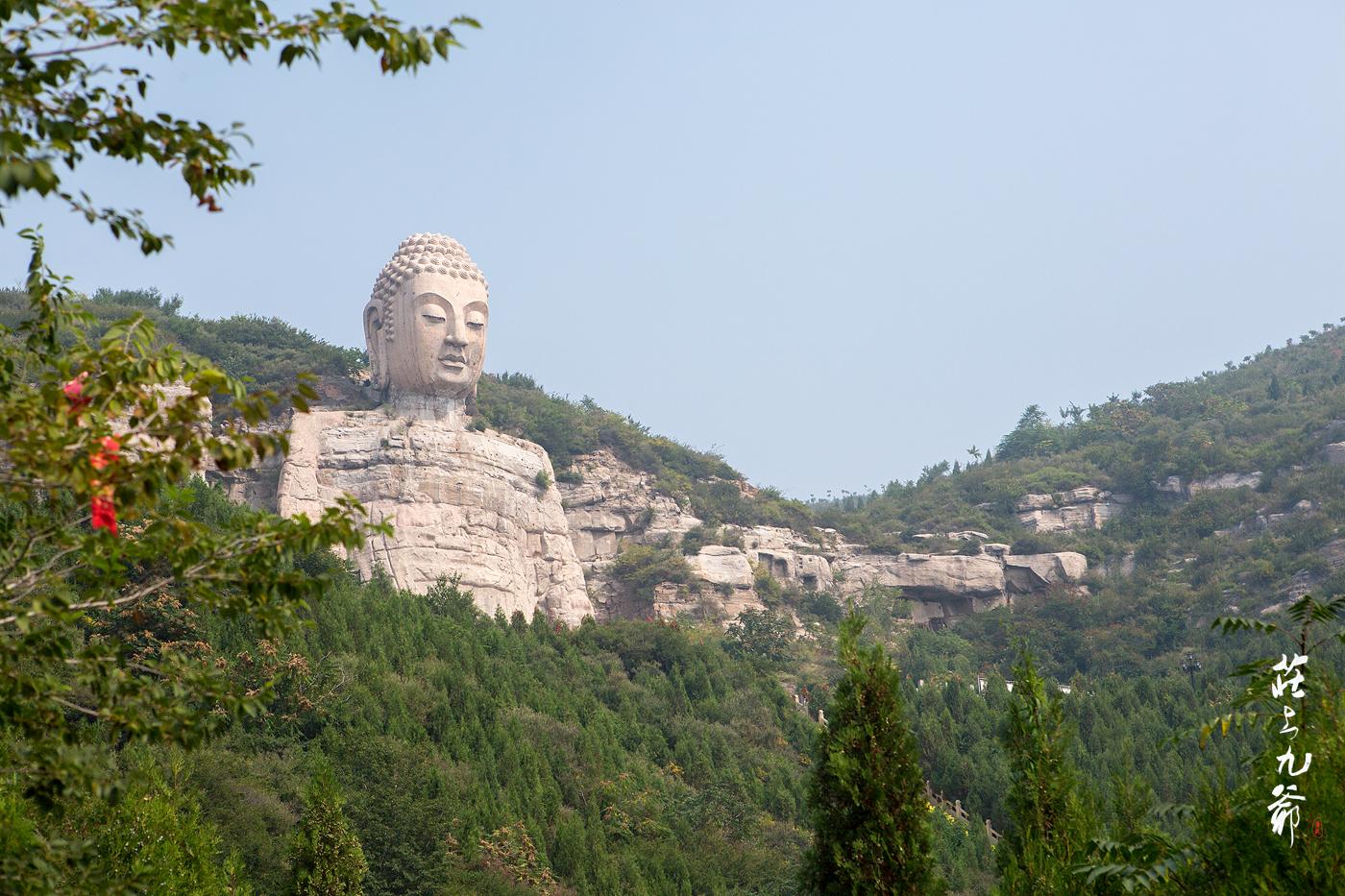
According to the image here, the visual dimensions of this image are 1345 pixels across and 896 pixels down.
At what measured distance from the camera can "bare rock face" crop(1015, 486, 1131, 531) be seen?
141ft

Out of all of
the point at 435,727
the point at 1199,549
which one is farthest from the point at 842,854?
the point at 1199,549

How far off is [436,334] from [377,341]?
4.88ft

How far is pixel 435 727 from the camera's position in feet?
65.4

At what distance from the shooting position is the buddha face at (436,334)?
90.7 feet

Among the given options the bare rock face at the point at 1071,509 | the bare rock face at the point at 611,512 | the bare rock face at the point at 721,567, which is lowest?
the bare rock face at the point at 721,567

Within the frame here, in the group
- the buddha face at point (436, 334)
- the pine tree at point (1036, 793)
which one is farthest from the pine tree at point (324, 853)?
the buddha face at point (436, 334)

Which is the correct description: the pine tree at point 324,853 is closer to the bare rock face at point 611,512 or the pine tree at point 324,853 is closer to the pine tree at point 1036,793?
the pine tree at point 1036,793

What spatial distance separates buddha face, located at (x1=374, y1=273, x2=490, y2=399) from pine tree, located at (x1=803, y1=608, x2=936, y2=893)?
19634mm

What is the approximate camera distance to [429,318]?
2772 centimetres

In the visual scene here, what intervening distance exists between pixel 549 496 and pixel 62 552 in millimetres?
26044

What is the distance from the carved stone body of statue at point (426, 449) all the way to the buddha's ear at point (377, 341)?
39 mm

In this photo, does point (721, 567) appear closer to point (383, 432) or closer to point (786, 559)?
point (786, 559)

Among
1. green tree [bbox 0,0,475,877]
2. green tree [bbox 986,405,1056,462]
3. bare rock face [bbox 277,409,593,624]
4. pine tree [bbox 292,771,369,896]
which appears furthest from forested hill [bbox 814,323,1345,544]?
green tree [bbox 0,0,475,877]

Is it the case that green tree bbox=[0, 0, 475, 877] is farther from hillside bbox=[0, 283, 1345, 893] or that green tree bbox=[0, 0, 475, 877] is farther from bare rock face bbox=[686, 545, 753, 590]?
bare rock face bbox=[686, 545, 753, 590]
